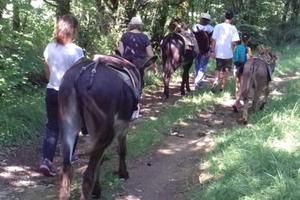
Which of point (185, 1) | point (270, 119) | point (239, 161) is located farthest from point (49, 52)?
point (185, 1)

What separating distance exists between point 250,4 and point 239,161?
998 inches

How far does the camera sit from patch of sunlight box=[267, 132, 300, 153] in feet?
20.6

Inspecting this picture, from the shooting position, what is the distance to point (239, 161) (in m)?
6.29

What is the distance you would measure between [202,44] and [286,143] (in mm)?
7957

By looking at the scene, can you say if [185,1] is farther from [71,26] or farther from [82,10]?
[71,26]

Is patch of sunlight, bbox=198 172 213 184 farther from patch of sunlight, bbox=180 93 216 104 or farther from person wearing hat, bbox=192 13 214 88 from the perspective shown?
person wearing hat, bbox=192 13 214 88

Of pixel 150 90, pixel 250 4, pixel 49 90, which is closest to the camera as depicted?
pixel 49 90

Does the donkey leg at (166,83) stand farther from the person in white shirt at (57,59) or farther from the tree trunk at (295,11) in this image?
the tree trunk at (295,11)

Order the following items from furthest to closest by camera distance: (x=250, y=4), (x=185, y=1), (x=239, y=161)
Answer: (x=250, y=4)
(x=185, y=1)
(x=239, y=161)

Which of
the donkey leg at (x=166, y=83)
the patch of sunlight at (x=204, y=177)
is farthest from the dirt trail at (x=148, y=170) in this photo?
the donkey leg at (x=166, y=83)

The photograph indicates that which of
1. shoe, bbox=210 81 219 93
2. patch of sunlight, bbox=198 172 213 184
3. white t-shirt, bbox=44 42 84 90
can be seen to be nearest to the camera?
patch of sunlight, bbox=198 172 213 184

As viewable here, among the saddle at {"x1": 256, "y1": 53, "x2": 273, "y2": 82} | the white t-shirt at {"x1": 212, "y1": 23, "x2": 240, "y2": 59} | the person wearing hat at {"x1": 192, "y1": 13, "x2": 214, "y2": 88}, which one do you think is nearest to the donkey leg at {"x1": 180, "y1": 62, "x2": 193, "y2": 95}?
the person wearing hat at {"x1": 192, "y1": 13, "x2": 214, "y2": 88}

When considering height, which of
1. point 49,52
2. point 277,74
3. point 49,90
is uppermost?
point 49,52

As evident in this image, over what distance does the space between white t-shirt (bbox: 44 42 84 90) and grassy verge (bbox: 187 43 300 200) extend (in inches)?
95.2
